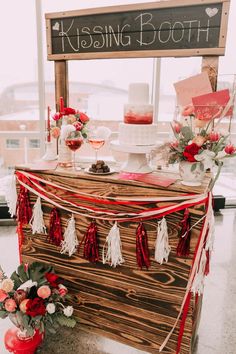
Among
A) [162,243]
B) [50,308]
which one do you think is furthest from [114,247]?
[50,308]

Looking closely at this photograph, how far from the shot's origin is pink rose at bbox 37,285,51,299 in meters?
1.63

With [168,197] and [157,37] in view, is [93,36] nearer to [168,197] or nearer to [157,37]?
[157,37]

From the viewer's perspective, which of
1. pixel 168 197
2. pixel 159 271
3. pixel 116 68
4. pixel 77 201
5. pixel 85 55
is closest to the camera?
pixel 168 197

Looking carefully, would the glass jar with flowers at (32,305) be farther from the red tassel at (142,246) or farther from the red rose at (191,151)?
the red rose at (191,151)

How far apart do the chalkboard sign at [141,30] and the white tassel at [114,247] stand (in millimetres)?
991

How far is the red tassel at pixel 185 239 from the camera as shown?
1.40 meters

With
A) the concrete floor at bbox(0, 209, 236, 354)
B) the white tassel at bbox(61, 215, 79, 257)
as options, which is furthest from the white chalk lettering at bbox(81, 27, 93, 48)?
the concrete floor at bbox(0, 209, 236, 354)

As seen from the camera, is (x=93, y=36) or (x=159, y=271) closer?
(x=159, y=271)

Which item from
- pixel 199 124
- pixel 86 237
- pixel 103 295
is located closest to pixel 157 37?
pixel 199 124

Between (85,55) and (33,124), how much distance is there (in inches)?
84.5

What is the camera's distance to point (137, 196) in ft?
4.93

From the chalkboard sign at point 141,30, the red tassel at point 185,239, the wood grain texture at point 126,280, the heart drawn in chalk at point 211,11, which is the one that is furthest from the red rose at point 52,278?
the heart drawn in chalk at point 211,11

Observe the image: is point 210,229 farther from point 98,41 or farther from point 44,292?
point 98,41

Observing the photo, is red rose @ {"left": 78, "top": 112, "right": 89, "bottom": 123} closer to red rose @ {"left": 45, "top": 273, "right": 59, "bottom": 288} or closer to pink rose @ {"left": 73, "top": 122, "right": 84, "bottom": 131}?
pink rose @ {"left": 73, "top": 122, "right": 84, "bottom": 131}
